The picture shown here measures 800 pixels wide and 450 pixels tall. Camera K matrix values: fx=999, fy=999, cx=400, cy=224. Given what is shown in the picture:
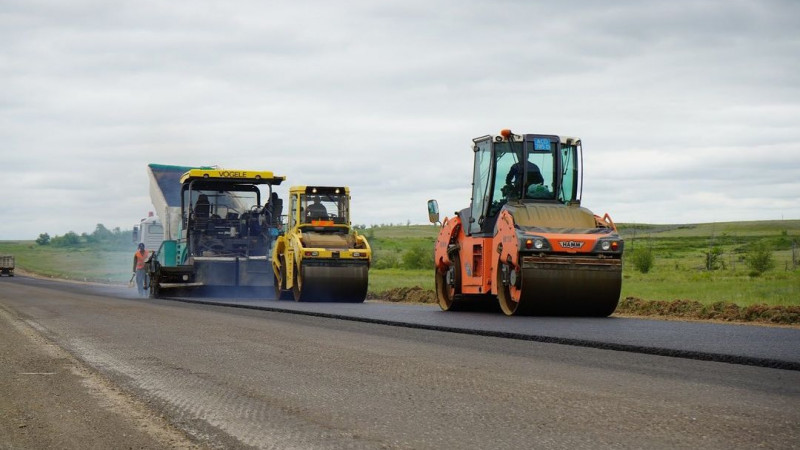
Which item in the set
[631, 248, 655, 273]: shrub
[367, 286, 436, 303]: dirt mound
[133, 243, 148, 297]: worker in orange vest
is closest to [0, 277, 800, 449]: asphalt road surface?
[367, 286, 436, 303]: dirt mound

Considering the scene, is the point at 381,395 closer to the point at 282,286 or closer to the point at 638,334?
the point at 638,334

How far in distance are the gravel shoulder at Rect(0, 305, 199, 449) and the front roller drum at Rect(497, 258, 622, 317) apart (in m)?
6.79

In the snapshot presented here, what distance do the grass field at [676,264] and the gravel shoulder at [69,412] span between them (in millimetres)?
14512

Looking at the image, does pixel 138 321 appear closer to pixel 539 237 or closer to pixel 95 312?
pixel 95 312

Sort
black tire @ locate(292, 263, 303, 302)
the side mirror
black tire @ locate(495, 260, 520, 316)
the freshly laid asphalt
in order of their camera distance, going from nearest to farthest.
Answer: the freshly laid asphalt
black tire @ locate(495, 260, 520, 316)
the side mirror
black tire @ locate(292, 263, 303, 302)

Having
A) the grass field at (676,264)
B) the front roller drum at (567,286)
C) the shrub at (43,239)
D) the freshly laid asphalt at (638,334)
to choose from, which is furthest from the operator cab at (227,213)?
the shrub at (43,239)

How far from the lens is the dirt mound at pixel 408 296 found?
24.2 meters

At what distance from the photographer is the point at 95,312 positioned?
57.2 ft

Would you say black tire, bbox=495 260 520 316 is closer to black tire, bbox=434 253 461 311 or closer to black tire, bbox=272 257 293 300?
black tire, bbox=434 253 461 311

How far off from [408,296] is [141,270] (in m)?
9.12

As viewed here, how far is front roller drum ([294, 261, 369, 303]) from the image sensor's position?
2150 cm

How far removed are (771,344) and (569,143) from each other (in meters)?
6.85

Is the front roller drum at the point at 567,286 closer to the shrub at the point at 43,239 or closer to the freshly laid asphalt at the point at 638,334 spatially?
the freshly laid asphalt at the point at 638,334

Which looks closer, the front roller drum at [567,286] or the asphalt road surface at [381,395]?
the asphalt road surface at [381,395]
